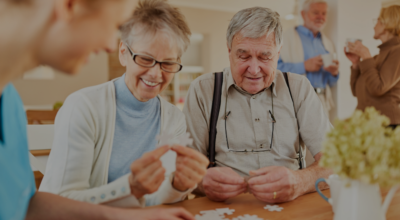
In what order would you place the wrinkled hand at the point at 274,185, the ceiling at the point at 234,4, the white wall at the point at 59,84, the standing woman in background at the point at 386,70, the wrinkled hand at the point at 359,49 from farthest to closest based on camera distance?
the ceiling at the point at 234,4 → the white wall at the point at 59,84 → the wrinkled hand at the point at 359,49 → the standing woman in background at the point at 386,70 → the wrinkled hand at the point at 274,185

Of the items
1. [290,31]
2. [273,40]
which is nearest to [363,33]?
[290,31]

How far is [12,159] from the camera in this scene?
2.35 ft

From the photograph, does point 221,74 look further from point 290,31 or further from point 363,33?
point 363,33

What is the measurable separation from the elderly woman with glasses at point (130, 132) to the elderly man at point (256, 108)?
47cm

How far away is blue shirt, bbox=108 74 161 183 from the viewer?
1.13 m

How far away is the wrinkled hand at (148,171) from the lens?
3.05ft

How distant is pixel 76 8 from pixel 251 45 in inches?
45.7

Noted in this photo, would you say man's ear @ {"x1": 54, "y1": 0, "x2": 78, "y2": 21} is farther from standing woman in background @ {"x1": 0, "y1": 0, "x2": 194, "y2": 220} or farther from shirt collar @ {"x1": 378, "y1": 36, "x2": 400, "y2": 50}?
shirt collar @ {"x1": 378, "y1": 36, "x2": 400, "y2": 50}

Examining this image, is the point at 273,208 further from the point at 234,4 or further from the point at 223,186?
the point at 234,4

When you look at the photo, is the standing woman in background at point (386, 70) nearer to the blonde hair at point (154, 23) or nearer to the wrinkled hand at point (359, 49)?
the wrinkled hand at point (359, 49)

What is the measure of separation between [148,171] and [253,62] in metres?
0.89

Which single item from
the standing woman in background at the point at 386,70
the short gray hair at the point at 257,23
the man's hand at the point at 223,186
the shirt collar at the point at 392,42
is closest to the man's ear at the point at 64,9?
the man's hand at the point at 223,186

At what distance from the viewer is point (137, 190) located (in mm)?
985

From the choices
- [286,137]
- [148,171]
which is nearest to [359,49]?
[286,137]
